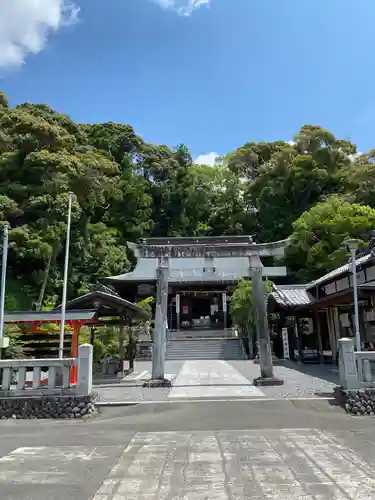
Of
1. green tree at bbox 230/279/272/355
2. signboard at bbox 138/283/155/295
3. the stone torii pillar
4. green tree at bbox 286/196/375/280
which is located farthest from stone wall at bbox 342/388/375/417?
signboard at bbox 138/283/155/295

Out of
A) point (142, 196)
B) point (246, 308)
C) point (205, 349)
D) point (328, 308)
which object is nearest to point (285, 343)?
point (246, 308)

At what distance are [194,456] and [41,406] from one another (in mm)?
4533

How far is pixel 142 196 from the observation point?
4478 cm

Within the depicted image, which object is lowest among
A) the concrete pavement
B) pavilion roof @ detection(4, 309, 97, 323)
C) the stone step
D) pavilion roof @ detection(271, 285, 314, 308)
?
the concrete pavement

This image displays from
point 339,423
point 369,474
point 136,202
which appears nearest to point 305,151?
point 136,202

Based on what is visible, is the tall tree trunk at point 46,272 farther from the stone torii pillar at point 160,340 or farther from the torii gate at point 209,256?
the stone torii pillar at point 160,340

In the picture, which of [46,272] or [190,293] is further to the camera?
[190,293]

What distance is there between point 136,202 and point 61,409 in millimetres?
37079

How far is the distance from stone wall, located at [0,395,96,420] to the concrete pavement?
0.35m

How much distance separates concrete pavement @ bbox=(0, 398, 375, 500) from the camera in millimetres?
4145

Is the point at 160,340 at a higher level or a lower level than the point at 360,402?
higher

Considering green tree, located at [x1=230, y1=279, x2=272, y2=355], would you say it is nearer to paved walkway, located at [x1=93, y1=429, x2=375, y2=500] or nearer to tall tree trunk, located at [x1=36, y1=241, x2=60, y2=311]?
tall tree trunk, located at [x1=36, y1=241, x2=60, y2=311]

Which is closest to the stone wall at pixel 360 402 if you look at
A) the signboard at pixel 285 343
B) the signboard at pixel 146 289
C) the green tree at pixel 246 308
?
the signboard at pixel 285 343

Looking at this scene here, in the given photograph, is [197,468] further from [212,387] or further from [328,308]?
[328,308]
